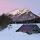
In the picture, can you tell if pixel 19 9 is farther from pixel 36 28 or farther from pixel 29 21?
pixel 36 28

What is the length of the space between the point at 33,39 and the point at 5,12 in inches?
24.4

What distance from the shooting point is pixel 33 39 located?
1421mm

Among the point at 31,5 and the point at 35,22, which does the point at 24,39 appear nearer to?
the point at 35,22

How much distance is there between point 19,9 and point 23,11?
74 mm

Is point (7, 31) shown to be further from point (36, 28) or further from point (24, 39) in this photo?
point (36, 28)

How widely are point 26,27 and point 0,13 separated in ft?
1.57

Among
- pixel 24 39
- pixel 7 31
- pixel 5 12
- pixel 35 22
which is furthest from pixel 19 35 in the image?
pixel 5 12

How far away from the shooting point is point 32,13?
1.45 metres

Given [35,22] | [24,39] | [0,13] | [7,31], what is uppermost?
[0,13]

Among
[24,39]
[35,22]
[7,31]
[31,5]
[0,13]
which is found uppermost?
[31,5]

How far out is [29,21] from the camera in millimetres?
1453

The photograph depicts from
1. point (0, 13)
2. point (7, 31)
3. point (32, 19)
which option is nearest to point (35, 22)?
point (32, 19)

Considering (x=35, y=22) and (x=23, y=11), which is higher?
(x=23, y=11)

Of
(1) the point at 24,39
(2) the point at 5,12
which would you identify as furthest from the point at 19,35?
(2) the point at 5,12
